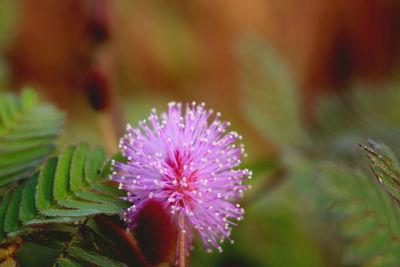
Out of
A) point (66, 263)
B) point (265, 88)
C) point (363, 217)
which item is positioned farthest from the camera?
point (265, 88)

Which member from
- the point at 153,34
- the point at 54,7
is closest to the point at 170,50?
the point at 153,34

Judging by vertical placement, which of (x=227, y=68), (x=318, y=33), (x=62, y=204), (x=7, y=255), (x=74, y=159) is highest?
(x=318, y=33)

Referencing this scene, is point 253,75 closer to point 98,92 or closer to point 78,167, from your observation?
point 98,92

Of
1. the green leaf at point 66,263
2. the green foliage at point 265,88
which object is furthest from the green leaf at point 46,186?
the green foliage at point 265,88

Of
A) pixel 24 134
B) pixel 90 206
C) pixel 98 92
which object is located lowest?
pixel 90 206

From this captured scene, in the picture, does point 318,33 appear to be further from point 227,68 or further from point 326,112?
point 326,112

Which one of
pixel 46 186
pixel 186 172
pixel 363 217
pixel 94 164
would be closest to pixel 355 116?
pixel 363 217
